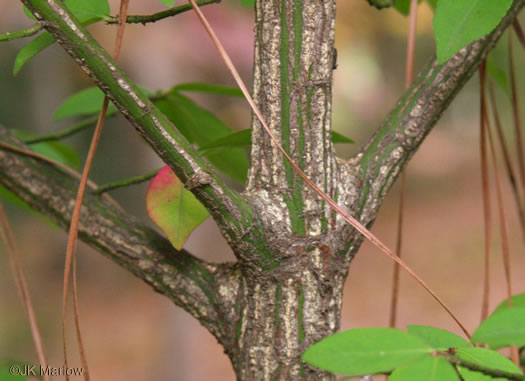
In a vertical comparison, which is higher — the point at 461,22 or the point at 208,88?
the point at 208,88

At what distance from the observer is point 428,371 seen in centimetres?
23

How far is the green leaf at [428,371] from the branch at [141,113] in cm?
15

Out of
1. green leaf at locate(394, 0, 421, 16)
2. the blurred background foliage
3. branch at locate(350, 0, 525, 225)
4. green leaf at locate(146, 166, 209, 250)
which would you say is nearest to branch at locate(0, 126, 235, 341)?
green leaf at locate(146, 166, 209, 250)

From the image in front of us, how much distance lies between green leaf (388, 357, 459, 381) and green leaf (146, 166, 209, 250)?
0.65ft

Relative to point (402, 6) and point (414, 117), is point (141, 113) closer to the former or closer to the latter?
point (414, 117)

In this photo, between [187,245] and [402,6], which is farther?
[187,245]

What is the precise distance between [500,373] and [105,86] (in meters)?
0.24

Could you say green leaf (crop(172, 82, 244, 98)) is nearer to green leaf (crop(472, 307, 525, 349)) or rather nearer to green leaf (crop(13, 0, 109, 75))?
green leaf (crop(13, 0, 109, 75))

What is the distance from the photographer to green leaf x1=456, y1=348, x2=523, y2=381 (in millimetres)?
251

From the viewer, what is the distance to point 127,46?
7.94ft

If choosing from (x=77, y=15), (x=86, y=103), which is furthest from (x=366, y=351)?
(x=86, y=103)

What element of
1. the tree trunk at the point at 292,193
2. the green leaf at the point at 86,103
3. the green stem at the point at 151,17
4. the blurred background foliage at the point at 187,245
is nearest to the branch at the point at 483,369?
the tree trunk at the point at 292,193

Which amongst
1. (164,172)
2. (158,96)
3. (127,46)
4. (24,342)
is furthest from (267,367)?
(24,342)

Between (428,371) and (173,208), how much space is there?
225 mm
